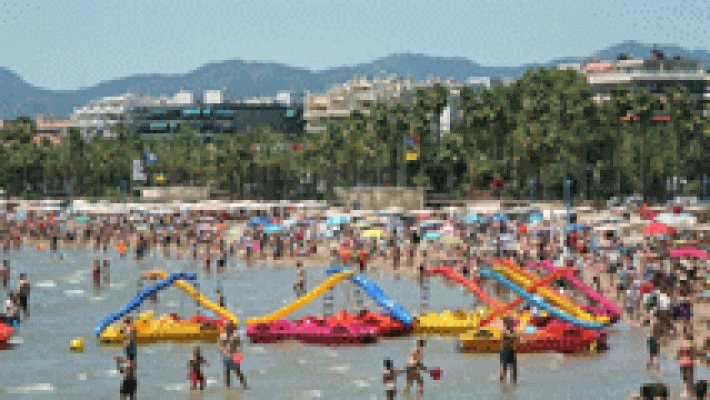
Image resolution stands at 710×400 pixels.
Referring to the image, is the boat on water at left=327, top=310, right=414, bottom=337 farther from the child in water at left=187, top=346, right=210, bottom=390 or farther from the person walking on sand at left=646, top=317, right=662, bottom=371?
the child in water at left=187, top=346, right=210, bottom=390

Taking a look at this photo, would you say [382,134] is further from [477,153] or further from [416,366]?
[416,366]

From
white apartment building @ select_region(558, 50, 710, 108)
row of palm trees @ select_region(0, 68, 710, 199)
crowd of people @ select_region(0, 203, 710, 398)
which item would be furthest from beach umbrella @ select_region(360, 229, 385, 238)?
white apartment building @ select_region(558, 50, 710, 108)

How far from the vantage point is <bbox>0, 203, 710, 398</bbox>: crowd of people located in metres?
41.3

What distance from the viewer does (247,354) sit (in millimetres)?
42406

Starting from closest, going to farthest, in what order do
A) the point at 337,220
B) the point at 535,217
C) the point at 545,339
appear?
the point at 545,339 < the point at 337,220 < the point at 535,217

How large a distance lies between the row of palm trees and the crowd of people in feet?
84.8

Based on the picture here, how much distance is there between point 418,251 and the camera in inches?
3342

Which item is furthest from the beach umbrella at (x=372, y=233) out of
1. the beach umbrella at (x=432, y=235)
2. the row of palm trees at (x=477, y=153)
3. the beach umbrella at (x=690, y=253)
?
the row of palm trees at (x=477, y=153)

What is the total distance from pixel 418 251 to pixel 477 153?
52850 mm

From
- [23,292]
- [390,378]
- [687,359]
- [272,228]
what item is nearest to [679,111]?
[272,228]

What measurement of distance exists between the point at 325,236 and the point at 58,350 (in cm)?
4966

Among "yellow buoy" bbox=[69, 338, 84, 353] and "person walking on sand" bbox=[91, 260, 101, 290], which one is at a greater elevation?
"yellow buoy" bbox=[69, 338, 84, 353]

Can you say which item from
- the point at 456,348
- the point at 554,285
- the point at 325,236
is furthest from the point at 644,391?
the point at 325,236

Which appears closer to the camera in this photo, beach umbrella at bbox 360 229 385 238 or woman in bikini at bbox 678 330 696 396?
woman in bikini at bbox 678 330 696 396
